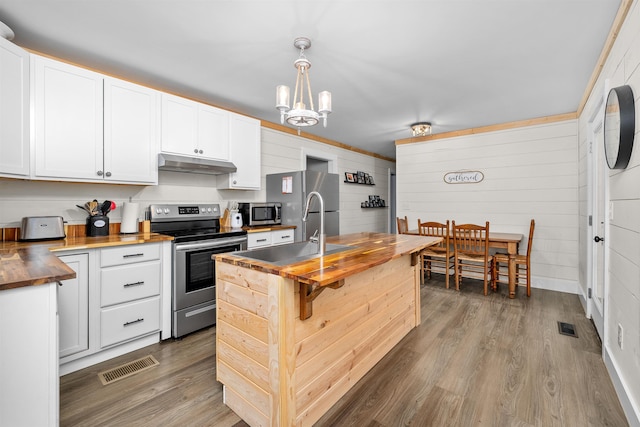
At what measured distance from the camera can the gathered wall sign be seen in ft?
15.3

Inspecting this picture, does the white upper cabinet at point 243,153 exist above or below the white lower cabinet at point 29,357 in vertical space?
above

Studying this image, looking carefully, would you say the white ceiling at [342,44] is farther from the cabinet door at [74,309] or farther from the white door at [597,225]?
the cabinet door at [74,309]

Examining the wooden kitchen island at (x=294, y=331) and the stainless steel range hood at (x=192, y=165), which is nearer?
the wooden kitchen island at (x=294, y=331)

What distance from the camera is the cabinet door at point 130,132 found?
8.44 ft

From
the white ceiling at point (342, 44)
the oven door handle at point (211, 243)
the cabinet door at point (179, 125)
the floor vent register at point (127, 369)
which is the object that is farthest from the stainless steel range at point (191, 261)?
the white ceiling at point (342, 44)

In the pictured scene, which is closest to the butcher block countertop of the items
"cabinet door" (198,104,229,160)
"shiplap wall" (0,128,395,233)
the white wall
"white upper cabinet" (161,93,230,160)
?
"shiplap wall" (0,128,395,233)

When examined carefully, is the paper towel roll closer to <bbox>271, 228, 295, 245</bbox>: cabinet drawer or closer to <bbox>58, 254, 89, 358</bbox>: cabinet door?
<bbox>58, 254, 89, 358</bbox>: cabinet door

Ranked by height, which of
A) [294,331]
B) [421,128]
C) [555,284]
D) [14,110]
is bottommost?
[555,284]

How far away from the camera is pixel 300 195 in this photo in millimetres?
3922

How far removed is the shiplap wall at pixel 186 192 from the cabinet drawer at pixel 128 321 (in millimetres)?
935

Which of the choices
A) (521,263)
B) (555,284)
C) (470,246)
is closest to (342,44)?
(470,246)

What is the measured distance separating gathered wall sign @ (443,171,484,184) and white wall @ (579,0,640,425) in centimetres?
247

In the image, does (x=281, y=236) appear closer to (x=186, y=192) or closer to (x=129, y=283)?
(x=186, y=192)

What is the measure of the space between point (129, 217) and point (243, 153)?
4.70 ft
